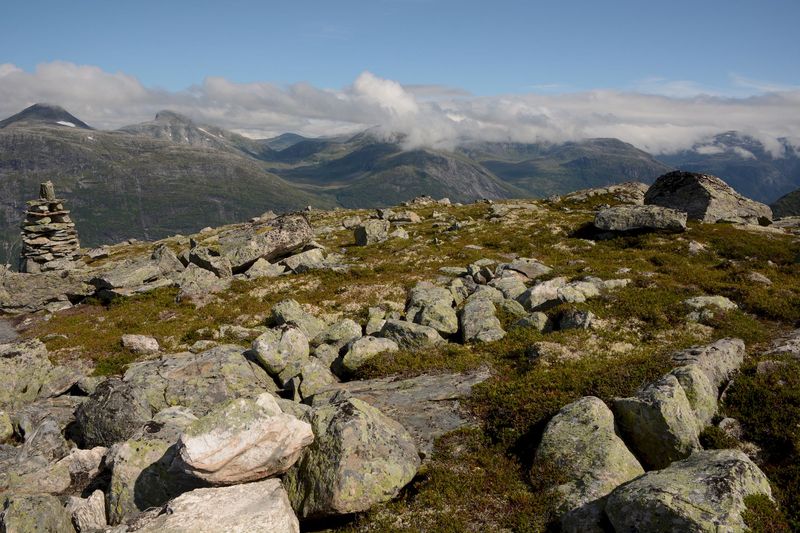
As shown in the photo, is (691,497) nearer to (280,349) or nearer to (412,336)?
(412,336)

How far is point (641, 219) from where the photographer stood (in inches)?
1729

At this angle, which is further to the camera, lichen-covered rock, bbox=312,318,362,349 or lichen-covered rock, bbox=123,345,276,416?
lichen-covered rock, bbox=312,318,362,349

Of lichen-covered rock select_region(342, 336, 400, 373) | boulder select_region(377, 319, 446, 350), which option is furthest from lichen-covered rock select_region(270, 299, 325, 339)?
boulder select_region(377, 319, 446, 350)

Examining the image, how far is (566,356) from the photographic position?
765 inches

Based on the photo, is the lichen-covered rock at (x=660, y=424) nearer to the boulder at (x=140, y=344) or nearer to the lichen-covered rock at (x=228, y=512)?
the lichen-covered rock at (x=228, y=512)

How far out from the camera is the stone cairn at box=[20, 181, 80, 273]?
65688 millimetres

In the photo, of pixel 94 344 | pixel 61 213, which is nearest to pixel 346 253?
pixel 94 344

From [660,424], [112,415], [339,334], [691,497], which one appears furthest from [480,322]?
[112,415]

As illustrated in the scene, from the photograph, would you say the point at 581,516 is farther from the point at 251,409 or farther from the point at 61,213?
the point at 61,213

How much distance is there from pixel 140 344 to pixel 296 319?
960cm

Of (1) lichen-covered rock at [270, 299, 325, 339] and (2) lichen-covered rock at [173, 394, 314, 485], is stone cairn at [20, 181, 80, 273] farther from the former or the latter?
(2) lichen-covered rock at [173, 394, 314, 485]

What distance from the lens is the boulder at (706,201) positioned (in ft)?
168

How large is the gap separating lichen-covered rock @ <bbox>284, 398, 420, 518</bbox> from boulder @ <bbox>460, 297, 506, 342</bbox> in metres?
10.0

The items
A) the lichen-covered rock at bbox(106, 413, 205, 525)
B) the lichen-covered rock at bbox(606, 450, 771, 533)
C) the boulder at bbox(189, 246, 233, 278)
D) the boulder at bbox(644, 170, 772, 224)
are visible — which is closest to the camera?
the lichen-covered rock at bbox(606, 450, 771, 533)
